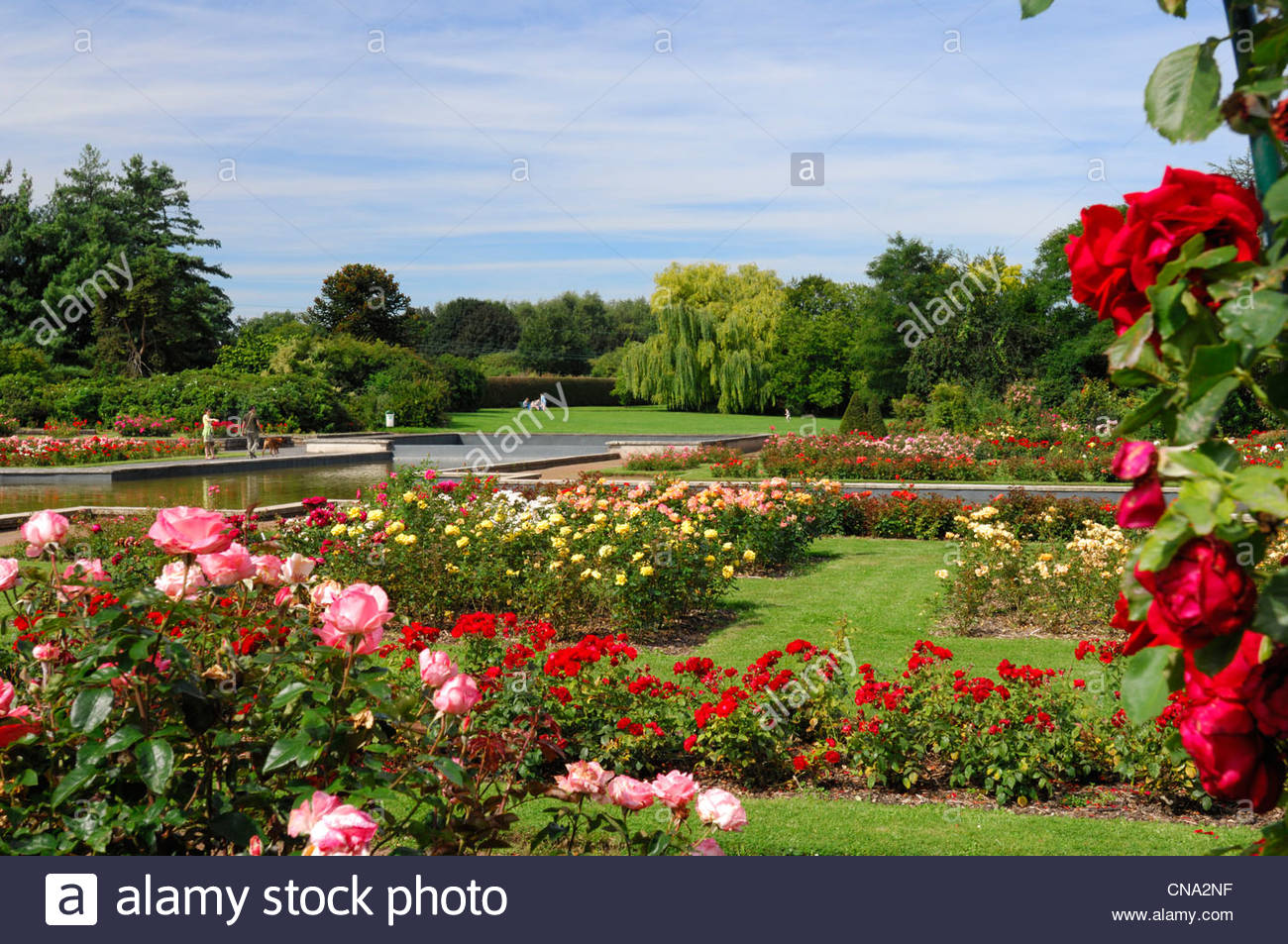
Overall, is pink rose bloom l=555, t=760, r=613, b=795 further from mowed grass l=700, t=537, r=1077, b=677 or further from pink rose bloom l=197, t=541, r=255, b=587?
mowed grass l=700, t=537, r=1077, b=677

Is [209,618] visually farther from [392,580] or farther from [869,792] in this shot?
[392,580]

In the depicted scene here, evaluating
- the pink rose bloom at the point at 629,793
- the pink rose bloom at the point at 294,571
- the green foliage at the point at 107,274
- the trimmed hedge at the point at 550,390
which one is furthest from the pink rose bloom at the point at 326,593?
the trimmed hedge at the point at 550,390

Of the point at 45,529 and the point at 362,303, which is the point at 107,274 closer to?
the point at 362,303

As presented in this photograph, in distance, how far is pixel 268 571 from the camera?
2414mm

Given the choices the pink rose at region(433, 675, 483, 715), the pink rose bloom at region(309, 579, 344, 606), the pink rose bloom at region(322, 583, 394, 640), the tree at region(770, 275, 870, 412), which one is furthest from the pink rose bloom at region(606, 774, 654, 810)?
the tree at region(770, 275, 870, 412)

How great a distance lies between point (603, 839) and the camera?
403 centimetres

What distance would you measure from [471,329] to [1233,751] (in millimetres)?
80307

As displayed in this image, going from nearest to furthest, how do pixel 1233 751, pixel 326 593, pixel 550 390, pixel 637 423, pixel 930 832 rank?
pixel 1233 751
pixel 326 593
pixel 930 832
pixel 637 423
pixel 550 390

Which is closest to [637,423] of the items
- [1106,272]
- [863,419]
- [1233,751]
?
[863,419]

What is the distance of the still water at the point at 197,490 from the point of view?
14906mm

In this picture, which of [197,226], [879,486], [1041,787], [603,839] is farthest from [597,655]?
[197,226]

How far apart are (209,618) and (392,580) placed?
5677 millimetres

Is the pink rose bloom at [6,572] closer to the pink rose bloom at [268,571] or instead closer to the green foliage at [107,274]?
the pink rose bloom at [268,571]

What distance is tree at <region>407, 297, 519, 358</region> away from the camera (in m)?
78.6
